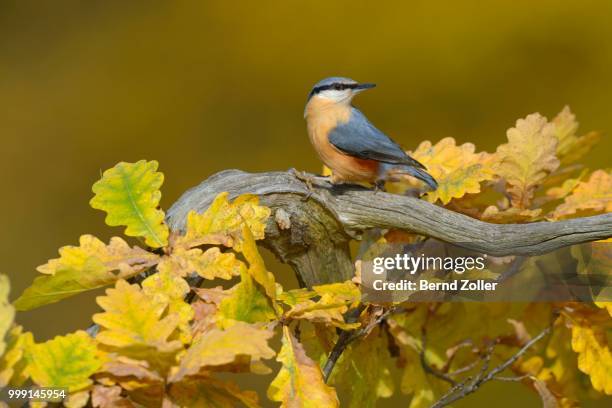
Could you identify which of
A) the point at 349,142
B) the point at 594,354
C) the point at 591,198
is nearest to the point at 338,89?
the point at 349,142

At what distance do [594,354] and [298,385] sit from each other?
0.29 m

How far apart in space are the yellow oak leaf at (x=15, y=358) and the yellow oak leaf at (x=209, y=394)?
9 cm

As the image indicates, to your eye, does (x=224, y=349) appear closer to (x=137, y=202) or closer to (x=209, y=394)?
(x=209, y=394)

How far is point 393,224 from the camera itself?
0.72 m

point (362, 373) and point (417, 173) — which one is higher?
point (417, 173)

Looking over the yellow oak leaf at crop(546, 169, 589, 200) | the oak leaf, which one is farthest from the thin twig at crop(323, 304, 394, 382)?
the yellow oak leaf at crop(546, 169, 589, 200)

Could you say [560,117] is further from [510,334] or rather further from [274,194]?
[274,194]

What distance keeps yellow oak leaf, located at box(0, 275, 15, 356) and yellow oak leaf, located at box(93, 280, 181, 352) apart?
0.05 meters

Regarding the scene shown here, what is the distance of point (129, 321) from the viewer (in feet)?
1.48

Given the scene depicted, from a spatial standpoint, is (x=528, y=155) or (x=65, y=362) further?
(x=528, y=155)

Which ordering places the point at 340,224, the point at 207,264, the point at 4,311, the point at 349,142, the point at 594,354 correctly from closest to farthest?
the point at 4,311 < the point at 207,264 < the point at 594,354 < the point at 340,224 < the point at 349,142

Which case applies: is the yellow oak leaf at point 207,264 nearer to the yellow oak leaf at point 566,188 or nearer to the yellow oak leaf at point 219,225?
the yellow oak leaf at point 219,225

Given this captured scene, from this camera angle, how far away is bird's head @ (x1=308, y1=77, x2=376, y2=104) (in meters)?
0.90

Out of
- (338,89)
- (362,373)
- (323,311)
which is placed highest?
(338,89)
